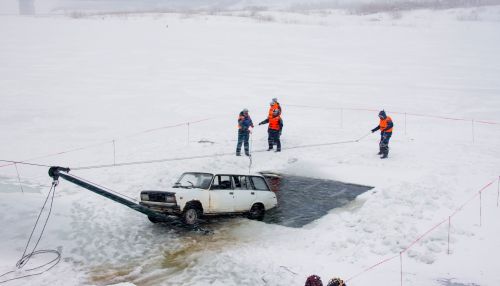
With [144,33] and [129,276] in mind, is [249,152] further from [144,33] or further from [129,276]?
[144,33]

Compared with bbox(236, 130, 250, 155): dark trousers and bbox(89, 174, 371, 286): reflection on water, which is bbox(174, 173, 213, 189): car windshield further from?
bbox(236, 130, 250, 155): dark trousers

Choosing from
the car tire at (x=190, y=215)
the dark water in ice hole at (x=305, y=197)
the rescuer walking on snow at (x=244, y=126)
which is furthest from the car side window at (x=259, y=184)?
the rescuer walking on snow at (x=244, y=126)

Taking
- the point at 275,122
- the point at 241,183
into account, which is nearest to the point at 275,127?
→ the point at 275,122

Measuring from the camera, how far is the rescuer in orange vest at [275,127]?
20953 millimetres

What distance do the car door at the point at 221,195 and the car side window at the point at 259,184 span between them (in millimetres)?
904

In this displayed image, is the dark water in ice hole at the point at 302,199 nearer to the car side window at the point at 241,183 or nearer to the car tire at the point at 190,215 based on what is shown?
the car tire at the point at 190,215

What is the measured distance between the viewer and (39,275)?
10562 mm

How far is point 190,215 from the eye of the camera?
13.1 m

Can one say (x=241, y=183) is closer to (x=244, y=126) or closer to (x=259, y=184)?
(x=259, y=184)

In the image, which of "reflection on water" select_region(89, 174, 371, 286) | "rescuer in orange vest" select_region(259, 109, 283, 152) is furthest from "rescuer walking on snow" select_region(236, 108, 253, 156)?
"reflection on water" select_region(89, 174, 371, 286)

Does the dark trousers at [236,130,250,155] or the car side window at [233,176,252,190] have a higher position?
the dark trousers at [236,130,250,155]

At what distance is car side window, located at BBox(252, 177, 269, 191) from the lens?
14867mm

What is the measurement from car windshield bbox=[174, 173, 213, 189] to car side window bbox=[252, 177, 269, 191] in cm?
154

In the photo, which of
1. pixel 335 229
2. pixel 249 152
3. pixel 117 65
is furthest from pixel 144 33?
pixel 335 229
